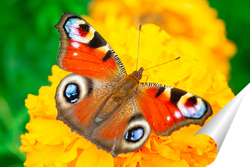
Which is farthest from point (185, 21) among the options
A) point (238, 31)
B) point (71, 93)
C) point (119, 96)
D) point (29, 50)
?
point (29, 50)

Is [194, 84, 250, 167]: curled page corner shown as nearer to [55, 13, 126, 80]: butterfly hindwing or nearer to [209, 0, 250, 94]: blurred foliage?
[55, 13, 126, 80]: butterfly hindwing

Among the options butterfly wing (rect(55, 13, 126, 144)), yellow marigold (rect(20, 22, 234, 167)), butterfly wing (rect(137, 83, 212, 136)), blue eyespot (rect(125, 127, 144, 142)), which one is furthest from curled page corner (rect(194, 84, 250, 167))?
butterfly wing (rect(55, 13, 126, 144))

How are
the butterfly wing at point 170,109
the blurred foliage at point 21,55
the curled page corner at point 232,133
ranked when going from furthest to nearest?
the blurred foliage at point 21,55 < the curled page corner at point 232,133 < the butterfly wing at point 170,109

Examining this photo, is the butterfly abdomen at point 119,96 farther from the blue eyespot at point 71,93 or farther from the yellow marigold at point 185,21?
the yellow marigold at point 185,21

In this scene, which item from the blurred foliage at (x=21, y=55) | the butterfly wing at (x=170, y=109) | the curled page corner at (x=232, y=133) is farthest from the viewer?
the blurred foliage at (x=21, y=55)

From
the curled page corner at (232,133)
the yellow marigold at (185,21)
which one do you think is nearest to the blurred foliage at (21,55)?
the yellow marigold at (185,21)

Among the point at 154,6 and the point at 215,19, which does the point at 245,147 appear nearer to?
the point at 215,19
